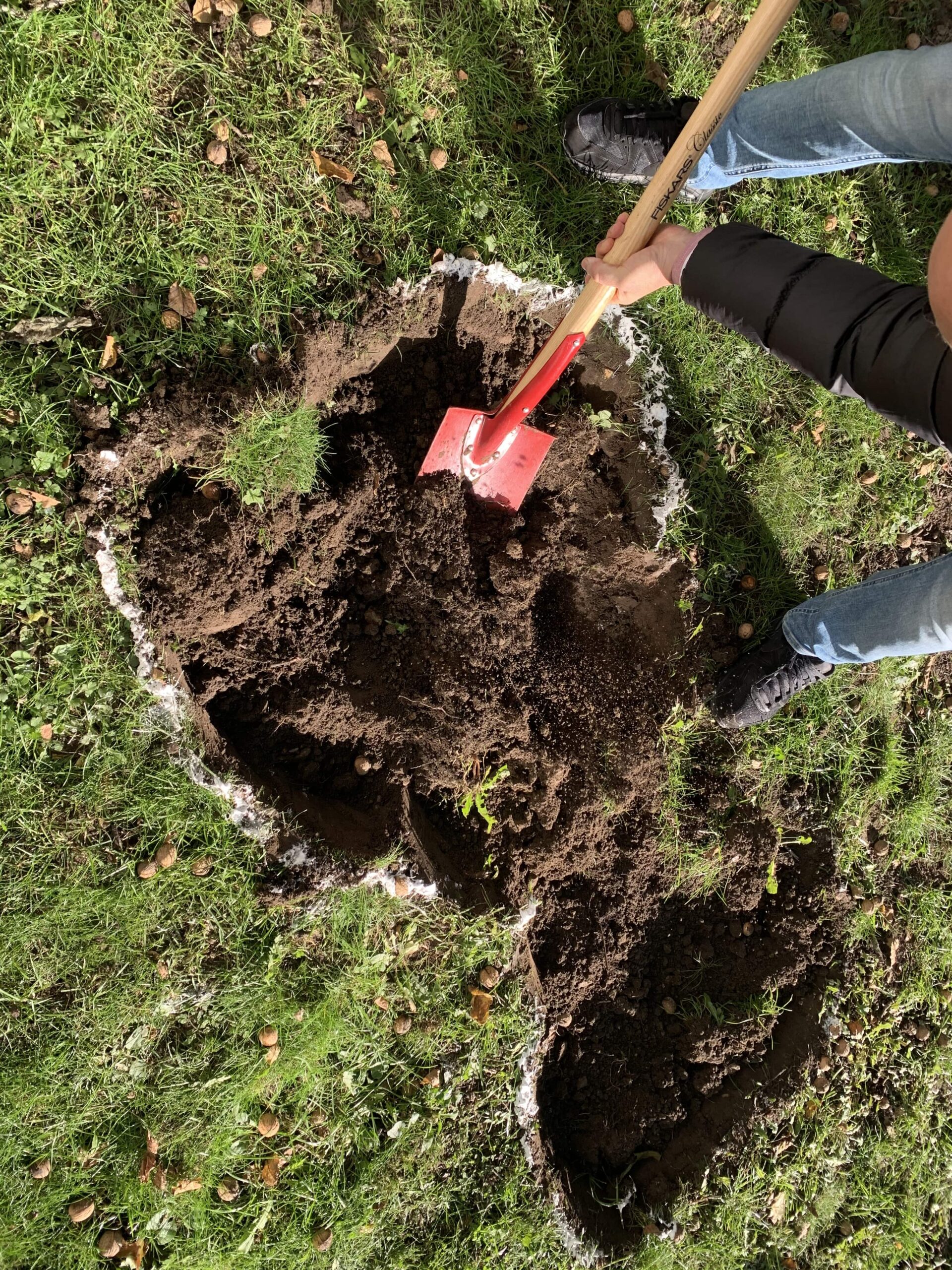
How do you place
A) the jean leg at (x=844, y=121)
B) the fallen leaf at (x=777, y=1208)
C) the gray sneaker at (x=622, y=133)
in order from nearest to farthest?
the jean leg at (x=844, y=121) → the gray sneaker at (x=622, y=133) → the fallen leaf at (x=777, y=1208)

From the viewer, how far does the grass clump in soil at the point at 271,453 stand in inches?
84.8

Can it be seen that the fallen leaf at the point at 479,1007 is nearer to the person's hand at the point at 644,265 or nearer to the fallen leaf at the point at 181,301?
the person's hand at the point at 644,265

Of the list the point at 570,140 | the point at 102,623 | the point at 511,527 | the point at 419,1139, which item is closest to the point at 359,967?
the point at 419,1139

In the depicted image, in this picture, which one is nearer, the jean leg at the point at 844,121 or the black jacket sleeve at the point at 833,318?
the black jacket sleeve at the point at 833,318

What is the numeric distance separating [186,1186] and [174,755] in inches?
50.0

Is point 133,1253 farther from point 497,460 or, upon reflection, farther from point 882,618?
point 882,618

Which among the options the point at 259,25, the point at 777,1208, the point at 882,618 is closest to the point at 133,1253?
the point at 777,1208

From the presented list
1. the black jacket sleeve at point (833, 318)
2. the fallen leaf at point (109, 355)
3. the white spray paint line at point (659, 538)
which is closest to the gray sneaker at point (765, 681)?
the white spray paint line at point (659, 538)

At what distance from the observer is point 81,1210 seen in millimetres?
2137

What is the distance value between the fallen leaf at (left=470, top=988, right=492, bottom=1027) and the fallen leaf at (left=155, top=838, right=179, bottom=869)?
Result: 3.41 feet

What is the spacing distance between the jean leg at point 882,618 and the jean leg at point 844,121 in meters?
1.09

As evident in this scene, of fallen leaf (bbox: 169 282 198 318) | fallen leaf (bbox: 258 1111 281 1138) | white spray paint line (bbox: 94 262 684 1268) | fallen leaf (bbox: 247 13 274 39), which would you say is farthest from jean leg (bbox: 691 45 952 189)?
fallen leaf (bbox: 258 1111 281 1138)

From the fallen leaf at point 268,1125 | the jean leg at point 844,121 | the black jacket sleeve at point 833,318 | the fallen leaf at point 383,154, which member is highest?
the jean leg at point 844,121

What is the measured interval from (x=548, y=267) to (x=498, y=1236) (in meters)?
3.13
